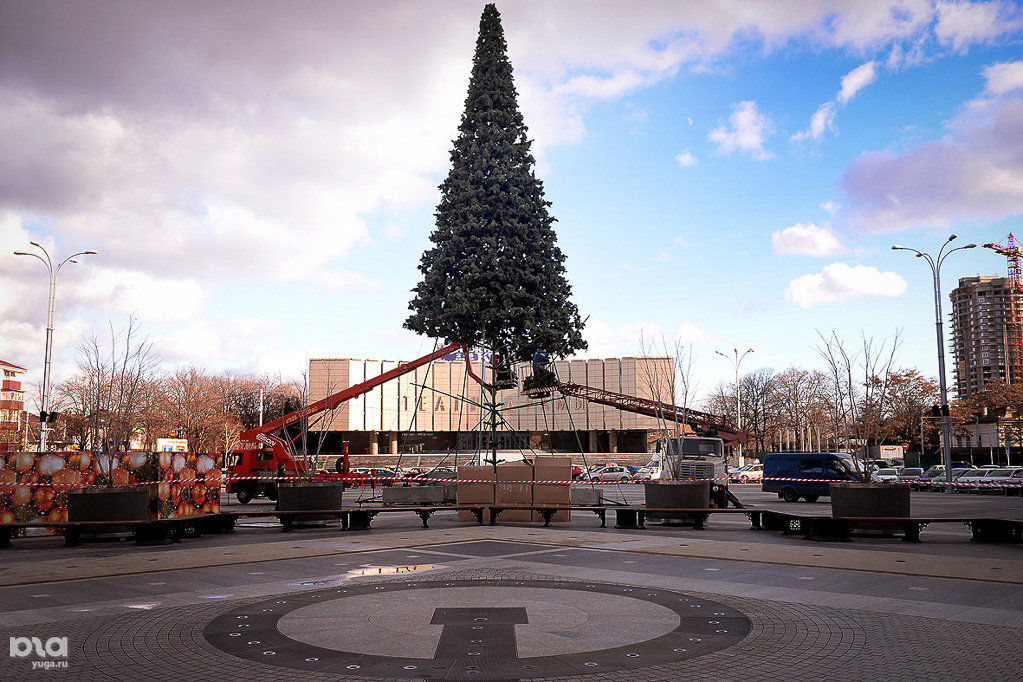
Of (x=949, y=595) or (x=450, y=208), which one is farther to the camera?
(x=450, y=208)

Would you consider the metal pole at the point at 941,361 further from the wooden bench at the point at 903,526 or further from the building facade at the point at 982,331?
the building facade at the point at 982,331

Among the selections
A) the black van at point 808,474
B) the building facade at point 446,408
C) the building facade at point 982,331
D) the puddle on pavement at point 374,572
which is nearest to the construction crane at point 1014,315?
the building facade at point 982,331

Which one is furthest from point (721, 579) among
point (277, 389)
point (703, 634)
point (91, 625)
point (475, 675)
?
point (277, 389)

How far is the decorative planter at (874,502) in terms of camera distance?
Answer: 685 inches

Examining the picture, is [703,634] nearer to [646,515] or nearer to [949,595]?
[949,595]

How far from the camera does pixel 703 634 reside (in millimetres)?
7824

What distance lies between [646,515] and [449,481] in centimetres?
790

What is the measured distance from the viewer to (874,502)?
17.5 m

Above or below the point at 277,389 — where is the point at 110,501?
below

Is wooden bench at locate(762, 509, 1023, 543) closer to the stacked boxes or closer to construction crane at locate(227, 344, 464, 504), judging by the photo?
the stacked boxes

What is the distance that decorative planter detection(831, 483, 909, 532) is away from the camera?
57.1 feet

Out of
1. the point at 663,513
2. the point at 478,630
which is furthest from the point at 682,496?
the point at 478,630

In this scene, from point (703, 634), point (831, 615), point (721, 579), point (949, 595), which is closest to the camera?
point (703, 634)

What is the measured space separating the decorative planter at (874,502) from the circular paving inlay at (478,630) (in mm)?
9351
